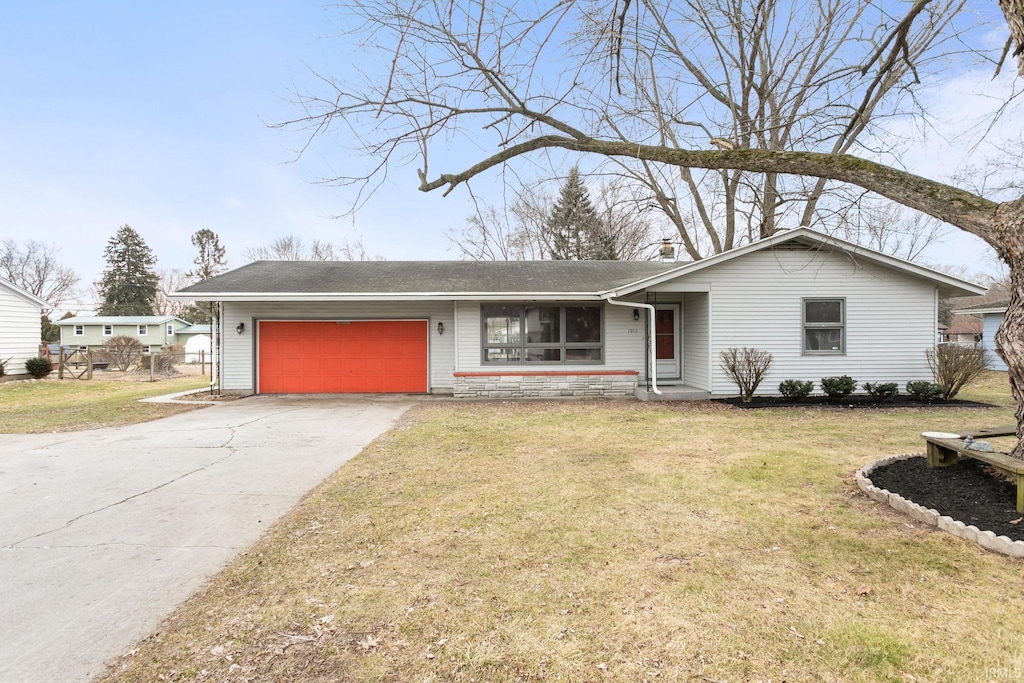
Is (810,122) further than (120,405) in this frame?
No

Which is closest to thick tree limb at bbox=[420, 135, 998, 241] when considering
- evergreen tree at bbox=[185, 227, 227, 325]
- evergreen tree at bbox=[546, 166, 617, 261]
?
evergreen tree at bbox=[546, 166, 617, 261]

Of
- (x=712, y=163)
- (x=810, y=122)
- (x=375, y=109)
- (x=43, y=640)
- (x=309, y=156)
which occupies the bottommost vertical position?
(x=43, y=640)

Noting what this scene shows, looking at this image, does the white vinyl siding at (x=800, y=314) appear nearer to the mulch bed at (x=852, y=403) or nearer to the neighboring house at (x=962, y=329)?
the mulch bed at (x=852, y=403)

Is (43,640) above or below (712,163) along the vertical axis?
below

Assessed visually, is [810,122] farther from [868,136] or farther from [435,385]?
[435,385]

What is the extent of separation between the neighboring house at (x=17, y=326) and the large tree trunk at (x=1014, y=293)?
23.9 m

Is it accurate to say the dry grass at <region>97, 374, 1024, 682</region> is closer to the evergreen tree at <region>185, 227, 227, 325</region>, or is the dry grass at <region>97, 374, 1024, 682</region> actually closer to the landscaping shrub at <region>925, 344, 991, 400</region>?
the landscaping shrub at <region>925, 344, 991, 400</region>

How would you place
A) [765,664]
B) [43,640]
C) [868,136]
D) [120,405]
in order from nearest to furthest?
[765,664], [43,640], [868,136], [120,405]

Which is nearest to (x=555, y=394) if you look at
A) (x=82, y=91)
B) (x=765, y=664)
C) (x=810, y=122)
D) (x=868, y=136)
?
(x=810, y=122)

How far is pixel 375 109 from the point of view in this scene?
5.19 m

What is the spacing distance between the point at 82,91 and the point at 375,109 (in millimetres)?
12835

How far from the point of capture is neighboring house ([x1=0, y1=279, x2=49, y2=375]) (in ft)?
51.9

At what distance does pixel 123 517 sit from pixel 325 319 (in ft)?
28.9

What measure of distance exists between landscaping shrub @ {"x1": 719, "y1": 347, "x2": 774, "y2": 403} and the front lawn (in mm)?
11949
